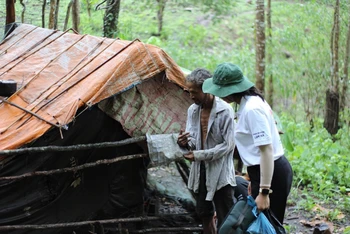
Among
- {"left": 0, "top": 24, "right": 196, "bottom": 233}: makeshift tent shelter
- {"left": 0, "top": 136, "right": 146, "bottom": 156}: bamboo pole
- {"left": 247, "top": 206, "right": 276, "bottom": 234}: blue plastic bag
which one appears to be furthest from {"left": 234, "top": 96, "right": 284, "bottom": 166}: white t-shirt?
{"left": 0, "top": 24, "right": 196, "bottom": 233}: makeshift tent shelter

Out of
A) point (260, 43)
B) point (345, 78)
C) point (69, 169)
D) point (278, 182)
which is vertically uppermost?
point (278, 182)

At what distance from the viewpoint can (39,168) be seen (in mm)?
4781

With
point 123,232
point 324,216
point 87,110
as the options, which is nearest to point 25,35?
point 87,110

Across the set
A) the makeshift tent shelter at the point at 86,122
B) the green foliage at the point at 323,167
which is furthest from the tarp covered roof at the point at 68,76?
the green foliage at the point at 323,167

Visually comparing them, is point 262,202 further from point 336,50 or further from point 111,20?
point 336,50

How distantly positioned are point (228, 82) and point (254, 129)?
0.50 metres

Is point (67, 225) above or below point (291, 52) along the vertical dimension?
above

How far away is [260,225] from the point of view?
3.85 meters

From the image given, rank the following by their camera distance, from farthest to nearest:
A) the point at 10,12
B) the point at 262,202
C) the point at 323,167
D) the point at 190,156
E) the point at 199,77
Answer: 1. the point at 323,167
2. the point at 10,12
3. the point at 190,156
4. the point at 199,77
5. the point at 262,202

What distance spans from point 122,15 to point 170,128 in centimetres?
1184

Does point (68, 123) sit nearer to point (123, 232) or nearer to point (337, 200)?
point (123, 232)

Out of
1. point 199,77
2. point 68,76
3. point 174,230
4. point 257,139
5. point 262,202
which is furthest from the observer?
point 174,230

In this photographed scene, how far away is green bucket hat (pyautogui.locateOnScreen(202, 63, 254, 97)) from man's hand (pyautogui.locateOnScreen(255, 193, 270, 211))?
83 centimetres

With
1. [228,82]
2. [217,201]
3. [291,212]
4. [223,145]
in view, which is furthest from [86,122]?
[291,212]
